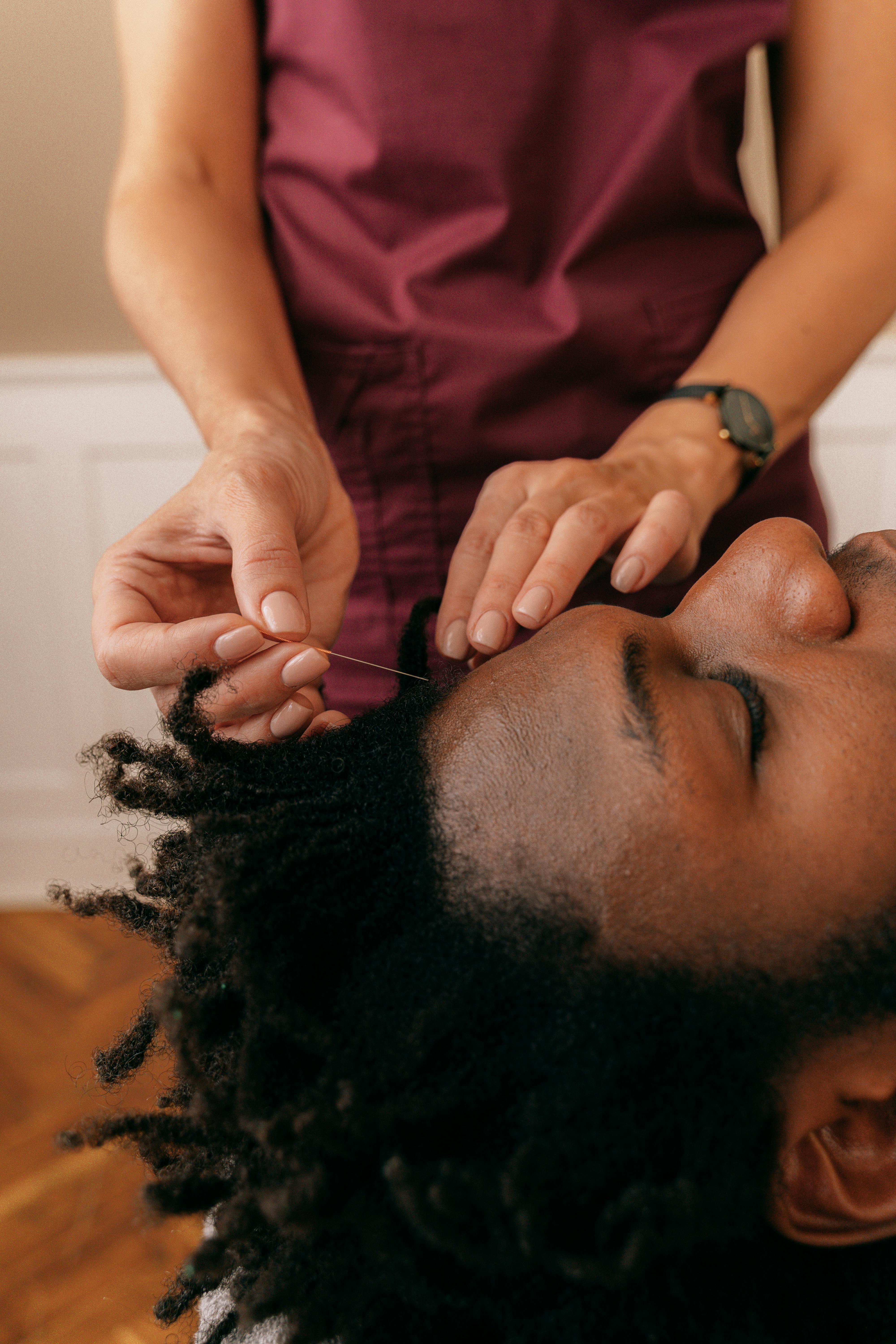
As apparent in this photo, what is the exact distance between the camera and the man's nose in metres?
0.69

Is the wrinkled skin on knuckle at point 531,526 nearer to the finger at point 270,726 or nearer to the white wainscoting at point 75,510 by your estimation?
Result: the finger at point 270,726

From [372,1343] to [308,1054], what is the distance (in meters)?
0.16

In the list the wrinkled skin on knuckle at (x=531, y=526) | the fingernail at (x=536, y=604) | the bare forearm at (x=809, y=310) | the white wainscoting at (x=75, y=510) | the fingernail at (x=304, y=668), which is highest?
the bare forearm at (x=809, y=310)

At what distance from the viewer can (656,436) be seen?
3.34 ft

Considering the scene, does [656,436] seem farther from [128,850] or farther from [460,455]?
[128,850]

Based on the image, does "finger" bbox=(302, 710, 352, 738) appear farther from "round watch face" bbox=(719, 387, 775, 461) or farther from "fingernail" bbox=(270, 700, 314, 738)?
"round watch face" bbox=(719, 387, 775, 461)

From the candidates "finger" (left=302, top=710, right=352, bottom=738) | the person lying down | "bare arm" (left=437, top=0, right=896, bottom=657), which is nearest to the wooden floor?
"finger" (left=302, top=710, right=352, bottom=738)

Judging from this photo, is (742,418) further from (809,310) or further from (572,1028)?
(572,1028)

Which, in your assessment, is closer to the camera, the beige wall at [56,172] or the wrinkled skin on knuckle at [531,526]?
the wrinkled skin on knuckle at [531,526]

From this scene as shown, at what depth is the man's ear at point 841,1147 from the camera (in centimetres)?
59

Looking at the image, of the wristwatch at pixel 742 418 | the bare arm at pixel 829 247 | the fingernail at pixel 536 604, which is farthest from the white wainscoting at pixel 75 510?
the fingernail at pixel 536 604

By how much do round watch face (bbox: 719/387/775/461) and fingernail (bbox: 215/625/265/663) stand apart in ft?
1.80

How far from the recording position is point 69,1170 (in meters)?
1.76

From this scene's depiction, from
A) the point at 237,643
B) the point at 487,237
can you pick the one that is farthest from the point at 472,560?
the point at 487,237
